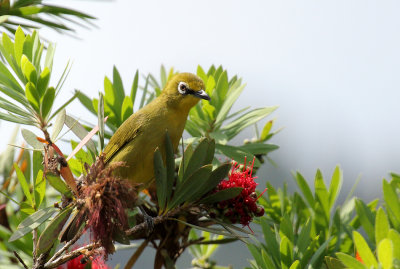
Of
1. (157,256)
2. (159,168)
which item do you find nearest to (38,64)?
(159,168)

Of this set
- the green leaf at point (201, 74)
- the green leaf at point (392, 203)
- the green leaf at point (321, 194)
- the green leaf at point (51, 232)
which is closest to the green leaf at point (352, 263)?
the green leaf at point (392, 203)

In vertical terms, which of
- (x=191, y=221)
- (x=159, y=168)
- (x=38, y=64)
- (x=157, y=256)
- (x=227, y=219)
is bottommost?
(x=157, y=256)

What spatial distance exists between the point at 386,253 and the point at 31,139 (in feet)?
3.46

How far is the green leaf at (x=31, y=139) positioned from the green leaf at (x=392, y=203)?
1.11m

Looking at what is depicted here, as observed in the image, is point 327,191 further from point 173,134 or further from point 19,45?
point 19,45

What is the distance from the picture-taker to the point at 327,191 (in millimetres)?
2184

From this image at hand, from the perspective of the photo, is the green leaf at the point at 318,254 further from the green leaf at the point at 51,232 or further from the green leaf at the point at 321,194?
the green leaf at the point at 51,232

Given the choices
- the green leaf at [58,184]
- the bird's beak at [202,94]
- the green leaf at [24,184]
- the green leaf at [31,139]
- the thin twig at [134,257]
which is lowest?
the thin twig at [134,257]

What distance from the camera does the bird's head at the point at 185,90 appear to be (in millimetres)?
2320

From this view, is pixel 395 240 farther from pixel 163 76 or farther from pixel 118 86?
pixel 163 76

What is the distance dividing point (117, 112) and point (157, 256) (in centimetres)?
63

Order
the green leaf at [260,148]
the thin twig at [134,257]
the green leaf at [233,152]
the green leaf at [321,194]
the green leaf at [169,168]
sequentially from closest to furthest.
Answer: the green leaf at [169,168] < the thin twig at [134,257] < the green leaf at [233,152] < the green leaf at [321,194] < the green leaf at [260,148]

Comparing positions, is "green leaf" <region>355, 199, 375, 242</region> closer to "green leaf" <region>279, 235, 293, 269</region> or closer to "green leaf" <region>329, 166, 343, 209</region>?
"green leaf" <region>279, 235, 293, 269</region>

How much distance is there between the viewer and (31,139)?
1.56m
